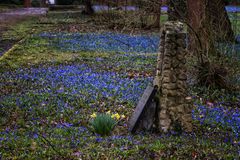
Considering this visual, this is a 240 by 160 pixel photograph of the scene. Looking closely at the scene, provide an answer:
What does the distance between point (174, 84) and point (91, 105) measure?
225 centimetres

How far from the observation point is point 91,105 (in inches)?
316

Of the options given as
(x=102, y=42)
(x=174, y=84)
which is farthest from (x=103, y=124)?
(x=102, y=42)

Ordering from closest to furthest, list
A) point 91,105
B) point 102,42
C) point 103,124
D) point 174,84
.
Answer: point 103,124 < point 174,84 < point 91,105 < point 102,42

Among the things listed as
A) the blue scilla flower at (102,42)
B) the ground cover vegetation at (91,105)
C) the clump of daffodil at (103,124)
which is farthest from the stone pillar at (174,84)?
the blue scilla flower at (102,42)

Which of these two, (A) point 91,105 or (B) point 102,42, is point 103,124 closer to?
(A) point 91,105

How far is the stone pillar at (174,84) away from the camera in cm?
614

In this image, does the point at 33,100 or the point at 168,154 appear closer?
the point at 168,154

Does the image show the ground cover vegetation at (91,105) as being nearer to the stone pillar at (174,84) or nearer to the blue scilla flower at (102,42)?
the blue scilla flower at (102,42)

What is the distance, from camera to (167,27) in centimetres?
621

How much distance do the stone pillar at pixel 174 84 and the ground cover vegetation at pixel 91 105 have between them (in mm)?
241

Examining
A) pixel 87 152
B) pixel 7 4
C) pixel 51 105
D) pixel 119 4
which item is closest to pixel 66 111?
pixel 51 105

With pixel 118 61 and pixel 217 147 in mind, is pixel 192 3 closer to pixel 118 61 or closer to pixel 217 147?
pixel 118 61

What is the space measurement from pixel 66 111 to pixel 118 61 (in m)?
5.54

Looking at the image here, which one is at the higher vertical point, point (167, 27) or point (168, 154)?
point (167, 27)
